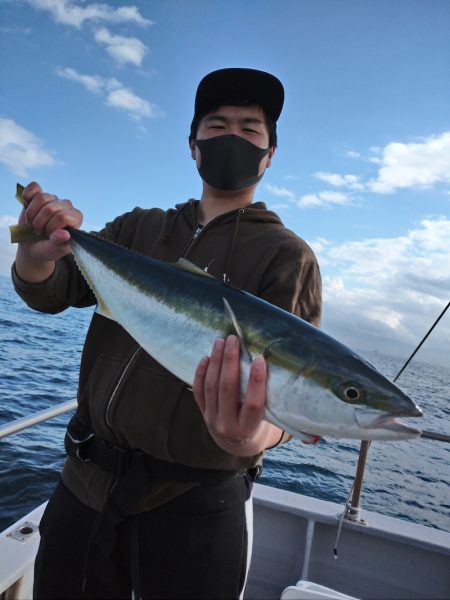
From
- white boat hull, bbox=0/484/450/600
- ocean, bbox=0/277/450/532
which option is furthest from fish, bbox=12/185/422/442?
ocean, bbox=0/277/450/532

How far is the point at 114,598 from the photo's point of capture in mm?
2346

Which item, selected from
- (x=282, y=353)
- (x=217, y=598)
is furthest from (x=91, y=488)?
(x=282, y=353)

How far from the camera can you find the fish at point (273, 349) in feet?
5.74

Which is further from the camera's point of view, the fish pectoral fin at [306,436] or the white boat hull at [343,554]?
the white boat hull at [343,554]

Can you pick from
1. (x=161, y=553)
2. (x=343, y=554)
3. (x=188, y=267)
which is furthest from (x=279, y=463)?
(x=188, y=267)

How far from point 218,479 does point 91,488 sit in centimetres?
75

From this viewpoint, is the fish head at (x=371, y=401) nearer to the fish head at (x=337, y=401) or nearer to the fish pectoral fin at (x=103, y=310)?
the fish head at (x=337, y=401)

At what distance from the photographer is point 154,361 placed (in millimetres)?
2418

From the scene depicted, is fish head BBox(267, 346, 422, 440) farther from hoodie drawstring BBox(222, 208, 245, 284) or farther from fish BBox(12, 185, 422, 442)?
hoodie drawstring BBox(222, 208, 245, 284)

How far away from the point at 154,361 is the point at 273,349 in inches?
32.5

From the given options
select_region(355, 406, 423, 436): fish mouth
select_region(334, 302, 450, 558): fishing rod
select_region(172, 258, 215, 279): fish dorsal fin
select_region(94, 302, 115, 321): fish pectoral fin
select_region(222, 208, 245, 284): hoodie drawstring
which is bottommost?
select_region(334, 302, 450, 558): fishing rod

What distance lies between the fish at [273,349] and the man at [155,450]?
18 cm

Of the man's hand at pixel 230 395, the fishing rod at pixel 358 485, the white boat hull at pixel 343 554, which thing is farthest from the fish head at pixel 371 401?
the white boat hull at pixel 343 554

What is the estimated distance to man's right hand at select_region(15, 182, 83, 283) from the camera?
245 cm
